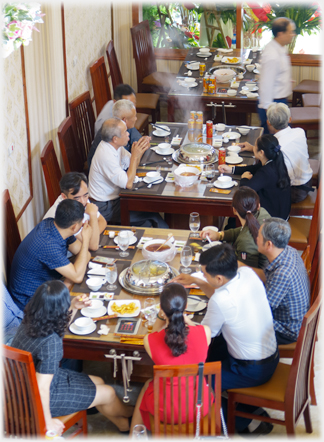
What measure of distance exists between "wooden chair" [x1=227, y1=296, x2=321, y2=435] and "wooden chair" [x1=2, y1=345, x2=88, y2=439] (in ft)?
3.02

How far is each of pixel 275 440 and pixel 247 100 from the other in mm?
3377

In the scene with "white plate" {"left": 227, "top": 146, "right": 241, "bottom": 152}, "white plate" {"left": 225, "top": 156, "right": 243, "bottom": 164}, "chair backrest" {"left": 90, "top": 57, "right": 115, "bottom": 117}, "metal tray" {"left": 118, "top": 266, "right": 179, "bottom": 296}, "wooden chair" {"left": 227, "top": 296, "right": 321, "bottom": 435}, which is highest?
"chair backrest" {"left": 90, "top": 57, "right": 115, "bottom": 117}

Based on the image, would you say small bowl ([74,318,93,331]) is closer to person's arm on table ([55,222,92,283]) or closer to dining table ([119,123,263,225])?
person's arm on table ([55,222,92,283])

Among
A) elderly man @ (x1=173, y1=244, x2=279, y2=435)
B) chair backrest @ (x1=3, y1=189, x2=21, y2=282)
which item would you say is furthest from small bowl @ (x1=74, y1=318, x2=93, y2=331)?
chair backrest @ (x1=3, y1=189, x2=21, y2=282)

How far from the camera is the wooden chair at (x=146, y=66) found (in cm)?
627

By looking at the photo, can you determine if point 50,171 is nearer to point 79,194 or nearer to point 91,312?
point 79,194

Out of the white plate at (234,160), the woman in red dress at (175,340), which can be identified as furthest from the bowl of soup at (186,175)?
the woman in red dress at (175,340)

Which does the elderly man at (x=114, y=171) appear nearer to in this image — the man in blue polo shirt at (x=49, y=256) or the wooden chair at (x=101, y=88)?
the man in blue polo shirt at (x=49, y=256)

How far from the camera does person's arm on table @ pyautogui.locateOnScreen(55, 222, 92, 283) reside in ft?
9.62

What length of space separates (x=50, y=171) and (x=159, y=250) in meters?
1.16

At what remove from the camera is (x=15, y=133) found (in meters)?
3.64

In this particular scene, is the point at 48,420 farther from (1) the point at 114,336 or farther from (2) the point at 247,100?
(2) the point at 247,100

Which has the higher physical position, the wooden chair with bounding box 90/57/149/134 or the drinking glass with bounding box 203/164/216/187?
the wooden chair with bounding box 90/57/149/134

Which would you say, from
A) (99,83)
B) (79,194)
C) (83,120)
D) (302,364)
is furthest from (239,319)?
(99,83)
